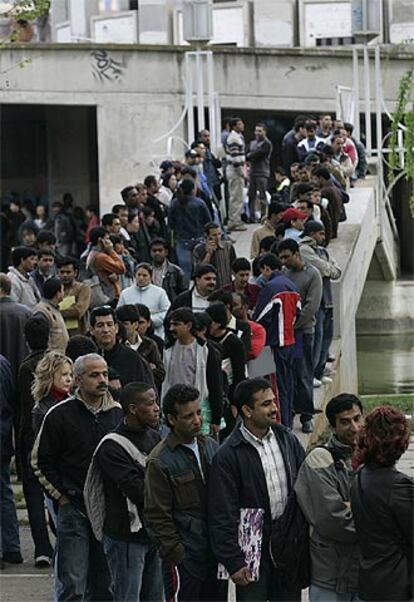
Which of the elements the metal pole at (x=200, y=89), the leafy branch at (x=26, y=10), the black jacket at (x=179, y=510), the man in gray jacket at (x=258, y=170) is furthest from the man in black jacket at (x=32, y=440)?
the metal pole at (x=200, y=89)

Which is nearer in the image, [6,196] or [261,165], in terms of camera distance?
[261,165]

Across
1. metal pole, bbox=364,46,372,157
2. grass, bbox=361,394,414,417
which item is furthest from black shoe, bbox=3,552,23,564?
metal pole, bbox=364,46,372,157

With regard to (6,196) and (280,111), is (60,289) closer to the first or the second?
(280,111)

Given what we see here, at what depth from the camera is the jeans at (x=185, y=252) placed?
20375mm

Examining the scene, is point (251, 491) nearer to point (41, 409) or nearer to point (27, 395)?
point (41, 409)

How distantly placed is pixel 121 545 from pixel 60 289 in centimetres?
429

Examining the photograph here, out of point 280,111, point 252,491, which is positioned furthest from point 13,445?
point 280,111

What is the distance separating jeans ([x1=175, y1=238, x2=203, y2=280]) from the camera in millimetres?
20375

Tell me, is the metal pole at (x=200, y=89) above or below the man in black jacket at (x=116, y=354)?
above

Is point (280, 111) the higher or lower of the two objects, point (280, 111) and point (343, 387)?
the higher

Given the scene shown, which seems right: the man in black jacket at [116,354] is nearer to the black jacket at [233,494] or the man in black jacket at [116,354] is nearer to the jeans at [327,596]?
the black jacket at [233,494]

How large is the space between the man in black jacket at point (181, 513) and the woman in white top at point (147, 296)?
581 cm

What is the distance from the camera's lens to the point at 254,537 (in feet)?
28.0

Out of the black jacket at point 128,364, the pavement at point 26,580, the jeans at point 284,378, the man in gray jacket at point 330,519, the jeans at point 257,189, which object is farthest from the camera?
the jeans at point 257,189
